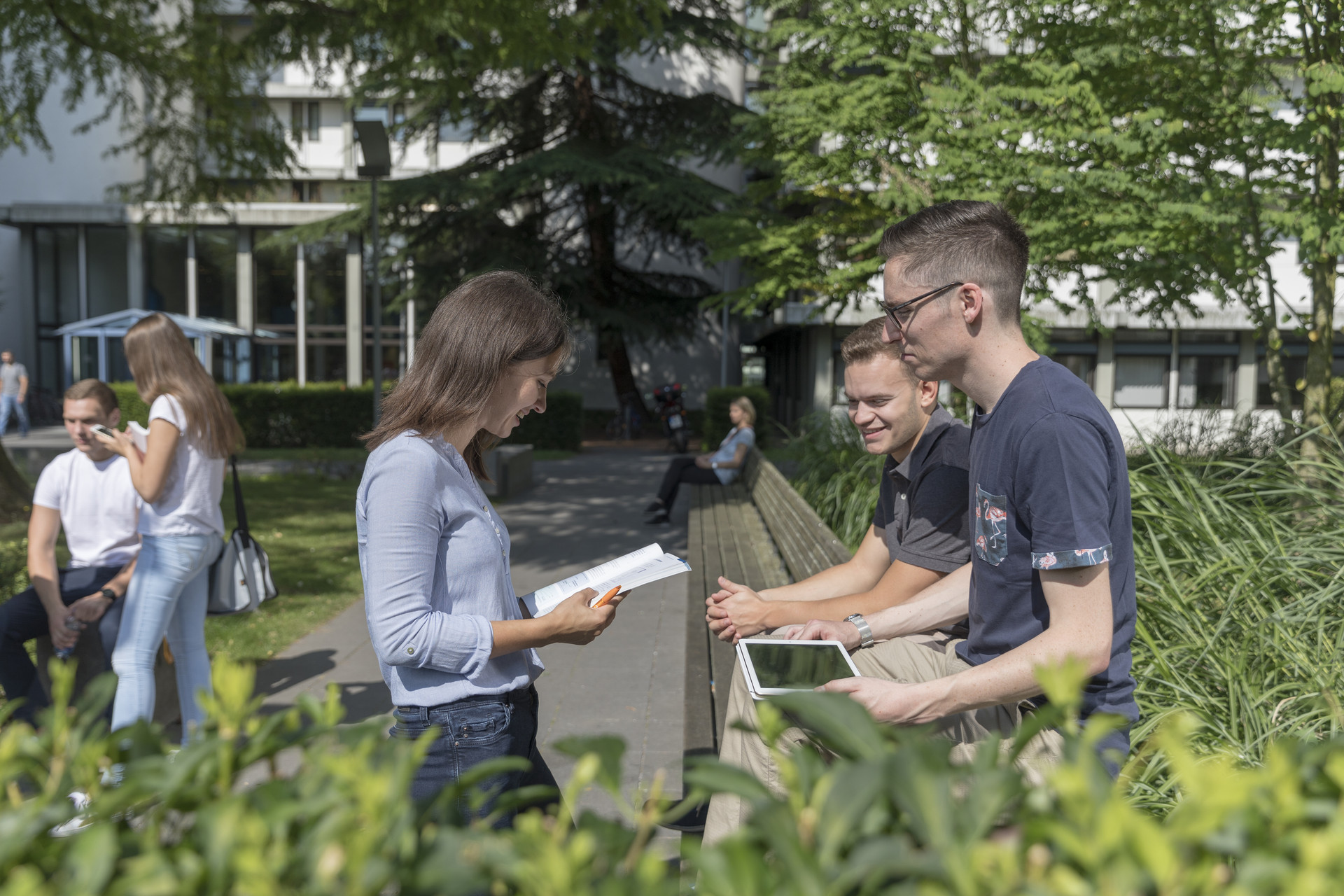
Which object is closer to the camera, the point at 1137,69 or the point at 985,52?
the point at 1137,69

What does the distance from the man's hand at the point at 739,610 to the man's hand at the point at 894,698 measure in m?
0.97

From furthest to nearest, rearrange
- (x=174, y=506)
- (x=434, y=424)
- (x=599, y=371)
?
(x=599, y=371)
(x=174, y=506)
(x=434, y=424)

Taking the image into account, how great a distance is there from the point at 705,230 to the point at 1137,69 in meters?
5.76

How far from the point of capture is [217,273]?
34656 millimetres

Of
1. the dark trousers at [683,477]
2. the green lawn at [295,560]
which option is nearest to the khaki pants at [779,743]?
the green lawn at [295,560]

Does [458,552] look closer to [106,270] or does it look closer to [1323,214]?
[1323,214]

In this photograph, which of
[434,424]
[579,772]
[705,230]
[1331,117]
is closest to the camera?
[579,772]

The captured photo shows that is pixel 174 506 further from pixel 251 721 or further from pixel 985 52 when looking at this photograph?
pixel 985 52

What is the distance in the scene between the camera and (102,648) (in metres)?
4.30

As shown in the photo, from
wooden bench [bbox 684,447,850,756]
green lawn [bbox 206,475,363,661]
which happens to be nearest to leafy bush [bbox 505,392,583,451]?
green lawn [bbox 206,475,363,661]

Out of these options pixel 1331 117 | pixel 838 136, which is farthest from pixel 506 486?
pixel 1331 117

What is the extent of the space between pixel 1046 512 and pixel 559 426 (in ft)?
65.7

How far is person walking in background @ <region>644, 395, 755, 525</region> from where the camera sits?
420 inches

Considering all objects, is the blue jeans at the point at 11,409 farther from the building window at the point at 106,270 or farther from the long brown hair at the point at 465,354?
the long brown hair at the point at 465,354
